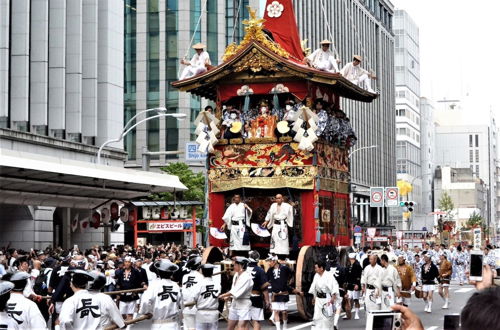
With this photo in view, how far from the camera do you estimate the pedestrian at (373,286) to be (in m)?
21.8

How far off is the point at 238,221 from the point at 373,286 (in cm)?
348

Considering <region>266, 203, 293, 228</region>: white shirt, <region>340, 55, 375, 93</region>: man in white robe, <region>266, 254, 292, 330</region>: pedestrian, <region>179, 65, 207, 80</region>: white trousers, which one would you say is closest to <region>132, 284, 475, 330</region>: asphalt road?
<region>266, 254, 292, 330</region>: pedestrian

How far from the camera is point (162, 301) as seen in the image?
40.8ft

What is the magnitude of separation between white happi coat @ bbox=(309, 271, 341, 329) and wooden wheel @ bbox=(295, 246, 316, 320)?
7.24 feet

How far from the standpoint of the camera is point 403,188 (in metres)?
115

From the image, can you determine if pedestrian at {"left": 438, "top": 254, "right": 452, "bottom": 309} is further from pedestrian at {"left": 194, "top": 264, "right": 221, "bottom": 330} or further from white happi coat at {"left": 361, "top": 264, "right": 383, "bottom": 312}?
pedestrian at {"left": 194, "top": 264, "right": 221, "bottom": 330}

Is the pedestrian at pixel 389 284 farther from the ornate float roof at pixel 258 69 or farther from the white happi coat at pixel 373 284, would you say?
the ornate float roof at pixel 258 69

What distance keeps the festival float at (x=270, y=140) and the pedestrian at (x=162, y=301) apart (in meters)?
9.04

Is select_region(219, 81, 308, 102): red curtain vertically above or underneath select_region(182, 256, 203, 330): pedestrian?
above

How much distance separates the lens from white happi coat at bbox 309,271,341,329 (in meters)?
18.5

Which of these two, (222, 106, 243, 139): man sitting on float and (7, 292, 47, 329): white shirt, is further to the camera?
(222, 106, 243, 139): man sitting on float

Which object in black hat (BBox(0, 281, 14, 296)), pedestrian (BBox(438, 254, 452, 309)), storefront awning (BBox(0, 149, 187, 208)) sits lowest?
pedestrian (BBox(438, 254, 452, 309))

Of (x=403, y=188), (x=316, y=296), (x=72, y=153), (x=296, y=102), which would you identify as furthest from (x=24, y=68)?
(x=403, y=188)

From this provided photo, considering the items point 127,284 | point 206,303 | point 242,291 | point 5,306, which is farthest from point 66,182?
point 5,306
